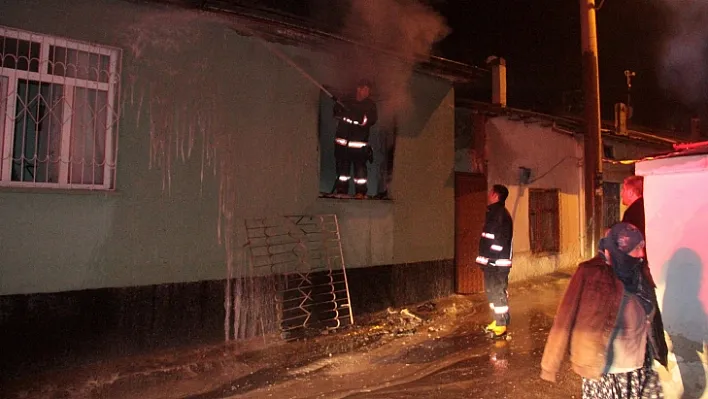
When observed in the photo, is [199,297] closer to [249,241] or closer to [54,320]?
[249,241]

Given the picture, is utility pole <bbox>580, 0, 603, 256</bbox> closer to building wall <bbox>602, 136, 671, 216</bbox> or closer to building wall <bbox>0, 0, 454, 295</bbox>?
building wall <bbox>0, 0, 454, 295</bbox>

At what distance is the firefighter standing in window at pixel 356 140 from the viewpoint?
283 inches

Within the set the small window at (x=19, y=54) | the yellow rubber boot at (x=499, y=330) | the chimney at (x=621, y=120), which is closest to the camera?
the small window at (x=19, y=54)

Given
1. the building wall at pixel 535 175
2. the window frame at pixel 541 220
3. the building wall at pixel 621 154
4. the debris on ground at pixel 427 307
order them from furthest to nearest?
1. the building wall at pixel 621 154
2. the window frame at pixel 541 220
3. the building wall at pixel 535 175
4. the debris on ground at pixel 427 307

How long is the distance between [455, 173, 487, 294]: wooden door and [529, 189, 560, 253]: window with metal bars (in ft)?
7.67

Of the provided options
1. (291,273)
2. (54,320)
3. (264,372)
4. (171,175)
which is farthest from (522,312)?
(54,320)

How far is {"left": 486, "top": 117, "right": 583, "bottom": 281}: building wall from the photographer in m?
9.81

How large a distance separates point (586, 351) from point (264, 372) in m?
3.30

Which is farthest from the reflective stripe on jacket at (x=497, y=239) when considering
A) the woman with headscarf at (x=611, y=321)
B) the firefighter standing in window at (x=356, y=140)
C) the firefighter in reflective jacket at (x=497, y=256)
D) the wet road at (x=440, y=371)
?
the woman with headscarf at (x=611, y=321)

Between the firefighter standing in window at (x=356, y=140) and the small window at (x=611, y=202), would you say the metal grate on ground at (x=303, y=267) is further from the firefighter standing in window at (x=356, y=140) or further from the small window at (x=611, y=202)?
the small window at (x=611, y=202)

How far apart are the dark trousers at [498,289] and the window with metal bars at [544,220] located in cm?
514

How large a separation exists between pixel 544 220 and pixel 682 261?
769 centimetres

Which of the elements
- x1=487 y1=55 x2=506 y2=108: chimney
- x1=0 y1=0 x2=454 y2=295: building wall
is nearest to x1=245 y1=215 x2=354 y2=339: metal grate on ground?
x1=0 y1=0 x2=454 y2=295: building wall

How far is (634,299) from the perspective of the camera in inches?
109
